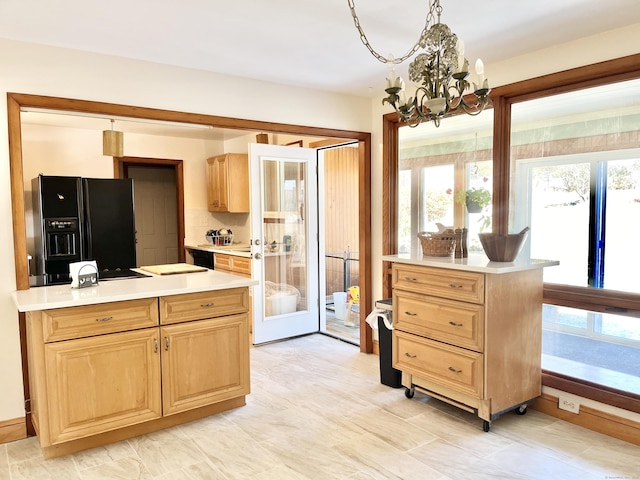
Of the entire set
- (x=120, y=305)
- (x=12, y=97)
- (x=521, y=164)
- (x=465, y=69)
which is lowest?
(x=120, y=305)

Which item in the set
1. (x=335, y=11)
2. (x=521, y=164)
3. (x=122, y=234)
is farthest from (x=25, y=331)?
(x=521, y=164)

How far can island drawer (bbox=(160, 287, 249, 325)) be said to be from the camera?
106 inches

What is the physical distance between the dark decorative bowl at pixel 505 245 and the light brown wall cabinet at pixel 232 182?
341 cm

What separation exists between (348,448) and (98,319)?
5.12ft

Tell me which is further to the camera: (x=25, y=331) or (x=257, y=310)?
(x=257, y=310)

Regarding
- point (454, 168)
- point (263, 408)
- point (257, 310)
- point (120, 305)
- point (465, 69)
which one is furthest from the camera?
point (257, 310)

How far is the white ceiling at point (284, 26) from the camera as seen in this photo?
2.21m

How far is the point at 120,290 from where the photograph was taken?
8.61ft

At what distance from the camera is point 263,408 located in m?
3.06

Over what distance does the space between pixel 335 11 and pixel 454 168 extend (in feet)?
5.69

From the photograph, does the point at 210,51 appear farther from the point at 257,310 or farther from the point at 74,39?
the point at 257,310

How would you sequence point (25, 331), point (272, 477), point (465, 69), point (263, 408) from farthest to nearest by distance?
1. point (263, 408)
2. point (25, 331)
3. point (272, 477)
4. point (465, 69)

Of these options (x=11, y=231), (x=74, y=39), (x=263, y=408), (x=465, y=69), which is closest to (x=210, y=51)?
(x=74, y=39)

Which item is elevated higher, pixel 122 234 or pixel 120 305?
pixel 122 234
